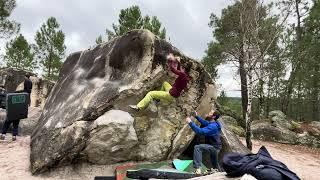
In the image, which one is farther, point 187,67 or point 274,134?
point 274,134

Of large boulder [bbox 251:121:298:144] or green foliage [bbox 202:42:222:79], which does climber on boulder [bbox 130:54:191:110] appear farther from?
green foliage [bbox 202:42:222:79]

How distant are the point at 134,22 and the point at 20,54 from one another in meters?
13.1

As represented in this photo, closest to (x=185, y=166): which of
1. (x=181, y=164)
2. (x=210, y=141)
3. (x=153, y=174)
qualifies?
(x=181, y=164)

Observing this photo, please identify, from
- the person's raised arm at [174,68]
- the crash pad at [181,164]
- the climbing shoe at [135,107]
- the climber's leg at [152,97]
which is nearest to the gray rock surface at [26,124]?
the climbing shoe at [135,107]

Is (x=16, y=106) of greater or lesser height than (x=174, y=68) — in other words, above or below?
below

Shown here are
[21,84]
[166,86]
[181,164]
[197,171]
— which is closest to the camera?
[197,171]

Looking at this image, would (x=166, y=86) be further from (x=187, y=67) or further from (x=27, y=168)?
(x=27, y=168)

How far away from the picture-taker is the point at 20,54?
35.0m

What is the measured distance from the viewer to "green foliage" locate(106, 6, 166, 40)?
86.6ft

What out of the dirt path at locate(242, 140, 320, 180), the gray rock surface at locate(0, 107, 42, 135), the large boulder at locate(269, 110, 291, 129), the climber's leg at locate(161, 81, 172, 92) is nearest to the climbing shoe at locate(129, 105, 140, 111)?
the climber's leg at locate(161, 81, 172, 92)

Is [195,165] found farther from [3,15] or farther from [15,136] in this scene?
[3,15]

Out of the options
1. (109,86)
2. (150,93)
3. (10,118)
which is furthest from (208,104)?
(10,118)

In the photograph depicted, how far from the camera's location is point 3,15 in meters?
27.6

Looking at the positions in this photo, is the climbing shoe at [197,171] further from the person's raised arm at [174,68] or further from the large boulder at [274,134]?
the large boulder at [274,134]
